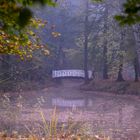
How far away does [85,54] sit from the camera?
1481 inches

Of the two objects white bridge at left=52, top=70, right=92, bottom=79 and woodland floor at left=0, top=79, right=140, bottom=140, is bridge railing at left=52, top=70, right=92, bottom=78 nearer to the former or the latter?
white bridge at left=52, top=70, right=92, bottom=79

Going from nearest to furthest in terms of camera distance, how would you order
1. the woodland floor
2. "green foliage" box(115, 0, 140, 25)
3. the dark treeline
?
"green foliage" box(115, 0, 140, 25) → the woodland floor → the dark treeline

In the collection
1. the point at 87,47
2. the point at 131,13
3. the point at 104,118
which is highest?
the point at 87,47

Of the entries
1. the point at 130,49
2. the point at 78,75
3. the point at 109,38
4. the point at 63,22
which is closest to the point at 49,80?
the point at 78,75

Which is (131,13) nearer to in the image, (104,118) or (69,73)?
(104,118)

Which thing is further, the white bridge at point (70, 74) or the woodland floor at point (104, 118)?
the white bridge at point (70, 74)

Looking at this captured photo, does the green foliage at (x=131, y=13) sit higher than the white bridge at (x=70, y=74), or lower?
lower

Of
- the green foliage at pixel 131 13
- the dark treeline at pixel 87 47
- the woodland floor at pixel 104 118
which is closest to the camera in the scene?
the green foliage at pixel 131 13

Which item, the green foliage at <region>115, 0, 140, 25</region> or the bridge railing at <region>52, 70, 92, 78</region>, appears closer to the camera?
the green foliage at <region>115, 0, 140, 25</region>

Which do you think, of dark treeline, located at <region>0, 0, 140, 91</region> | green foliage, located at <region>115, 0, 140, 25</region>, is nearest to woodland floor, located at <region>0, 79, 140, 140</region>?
dark treeline, located at <region>0, 0, 140, 91</region>

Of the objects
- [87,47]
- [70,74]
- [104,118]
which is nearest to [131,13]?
[104,118]

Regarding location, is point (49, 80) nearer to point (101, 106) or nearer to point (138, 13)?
point (101, 106)

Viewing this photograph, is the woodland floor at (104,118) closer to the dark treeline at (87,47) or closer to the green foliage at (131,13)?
the dark treeline at (87,47)

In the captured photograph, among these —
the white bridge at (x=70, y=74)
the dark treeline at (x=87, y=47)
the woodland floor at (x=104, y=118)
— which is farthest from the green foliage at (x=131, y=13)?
the white bridge at (x=70, y=74)
